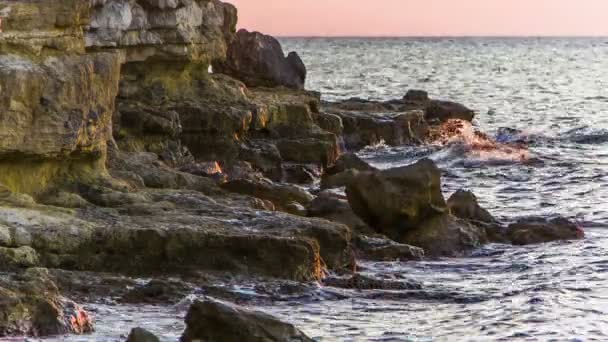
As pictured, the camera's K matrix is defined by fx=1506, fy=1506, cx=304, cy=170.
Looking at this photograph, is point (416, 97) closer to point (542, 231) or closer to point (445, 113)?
point (445, 113)

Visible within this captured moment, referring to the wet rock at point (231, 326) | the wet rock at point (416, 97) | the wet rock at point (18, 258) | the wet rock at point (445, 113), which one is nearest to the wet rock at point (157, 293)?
the wet rock at point (18, 258)

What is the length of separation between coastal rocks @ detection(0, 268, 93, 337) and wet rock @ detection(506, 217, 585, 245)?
32.8 feet

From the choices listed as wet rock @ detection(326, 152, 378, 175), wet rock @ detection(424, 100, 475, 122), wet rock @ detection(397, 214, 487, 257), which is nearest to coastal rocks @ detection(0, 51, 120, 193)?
wet rock @ detection(397, 214, 487, 257)

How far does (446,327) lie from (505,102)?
4937 cm

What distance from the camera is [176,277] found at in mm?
17547

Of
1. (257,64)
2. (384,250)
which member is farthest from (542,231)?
(257,64)

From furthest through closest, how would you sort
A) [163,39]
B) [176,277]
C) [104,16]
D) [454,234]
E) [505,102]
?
1. [505,102]
2. [163,39]
3. [104,16]
4. [454,234]
5. [176,277]

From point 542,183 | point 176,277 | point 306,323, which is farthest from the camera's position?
point 542,183

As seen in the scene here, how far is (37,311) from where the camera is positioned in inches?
575

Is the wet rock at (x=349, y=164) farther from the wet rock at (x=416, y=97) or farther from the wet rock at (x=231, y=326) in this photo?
the wet rock at (x=231, y=326)

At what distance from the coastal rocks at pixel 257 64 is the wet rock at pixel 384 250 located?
19.0 m

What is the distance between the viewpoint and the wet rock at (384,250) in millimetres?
21141

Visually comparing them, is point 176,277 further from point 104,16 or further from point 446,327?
point 104,16

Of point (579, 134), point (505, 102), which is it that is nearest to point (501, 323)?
point (579, 134)
